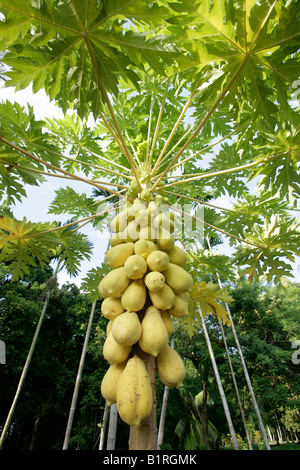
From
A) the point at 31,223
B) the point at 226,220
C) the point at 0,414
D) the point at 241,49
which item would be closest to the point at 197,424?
the point at 0,414

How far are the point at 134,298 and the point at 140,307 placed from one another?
7 cm

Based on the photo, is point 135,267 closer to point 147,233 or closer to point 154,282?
point 154,282

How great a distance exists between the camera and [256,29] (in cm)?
165

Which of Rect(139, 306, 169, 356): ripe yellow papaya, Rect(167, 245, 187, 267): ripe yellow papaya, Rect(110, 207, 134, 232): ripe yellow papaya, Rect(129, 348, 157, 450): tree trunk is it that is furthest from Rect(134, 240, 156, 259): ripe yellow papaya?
Rect(129, 348, 157, 450): tree trunk

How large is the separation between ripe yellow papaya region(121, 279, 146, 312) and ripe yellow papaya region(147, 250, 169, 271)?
146 millimetres

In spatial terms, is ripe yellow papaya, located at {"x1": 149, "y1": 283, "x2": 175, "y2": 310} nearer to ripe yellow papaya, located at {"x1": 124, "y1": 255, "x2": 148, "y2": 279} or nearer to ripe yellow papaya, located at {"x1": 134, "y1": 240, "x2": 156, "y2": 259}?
ripe yellow papaya, located at {"x1": 124, "y1": 255, "x2": 148, "y2": 279}

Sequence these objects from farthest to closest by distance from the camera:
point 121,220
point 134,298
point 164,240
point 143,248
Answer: point 121,220, point 164,240, point 143,248, point 134,298

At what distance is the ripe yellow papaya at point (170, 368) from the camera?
1301mm

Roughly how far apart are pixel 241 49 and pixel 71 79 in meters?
1.26

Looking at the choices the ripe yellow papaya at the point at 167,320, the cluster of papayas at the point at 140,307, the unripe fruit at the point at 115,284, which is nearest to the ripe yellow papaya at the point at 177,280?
the cluster of papayas at the point at 140,307

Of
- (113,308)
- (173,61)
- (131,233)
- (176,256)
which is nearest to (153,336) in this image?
(113,308)

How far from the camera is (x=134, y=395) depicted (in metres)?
1.15

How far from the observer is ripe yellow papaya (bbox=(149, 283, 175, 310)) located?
57.7 inches

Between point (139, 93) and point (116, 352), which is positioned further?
point (139, 93)
